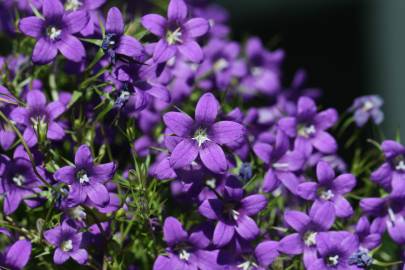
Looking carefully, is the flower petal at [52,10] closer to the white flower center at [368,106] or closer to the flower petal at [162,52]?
the flower petal at [162,52]

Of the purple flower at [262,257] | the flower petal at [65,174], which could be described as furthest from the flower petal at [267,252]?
the flower petal at [65,174]

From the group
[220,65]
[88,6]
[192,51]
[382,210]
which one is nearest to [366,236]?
[382,210]

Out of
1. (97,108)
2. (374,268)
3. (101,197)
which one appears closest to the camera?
(101,197)

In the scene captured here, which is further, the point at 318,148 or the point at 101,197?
the point at 318,148

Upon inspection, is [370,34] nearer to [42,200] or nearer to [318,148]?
[318,148]

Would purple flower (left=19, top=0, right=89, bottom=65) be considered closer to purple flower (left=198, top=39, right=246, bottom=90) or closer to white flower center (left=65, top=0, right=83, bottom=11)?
white flower center (left=65, top=0, right=83, bottom=11)

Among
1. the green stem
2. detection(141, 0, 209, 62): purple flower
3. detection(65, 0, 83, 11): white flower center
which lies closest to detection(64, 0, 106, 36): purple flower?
detection(65, 0, 83, 11): white flower center

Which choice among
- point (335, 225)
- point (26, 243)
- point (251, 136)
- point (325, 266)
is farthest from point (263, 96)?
point (26, 243)
